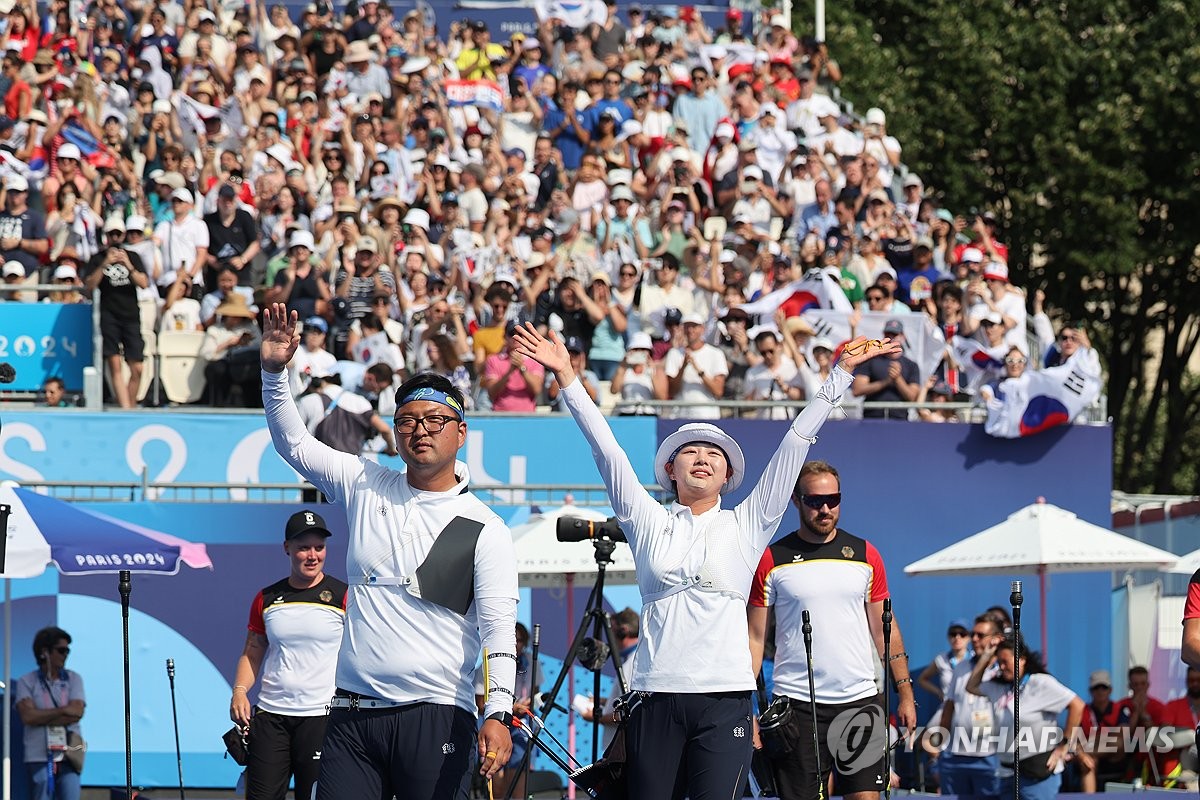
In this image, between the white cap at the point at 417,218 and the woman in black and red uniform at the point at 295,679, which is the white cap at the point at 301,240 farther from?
the woman in black and red uniform at the point at 295,679

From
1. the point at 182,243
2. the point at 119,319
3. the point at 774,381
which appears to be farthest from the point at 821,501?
the point at 182,243

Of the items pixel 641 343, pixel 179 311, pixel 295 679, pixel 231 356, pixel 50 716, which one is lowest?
pixel 50 716

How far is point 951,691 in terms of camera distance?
1338cm

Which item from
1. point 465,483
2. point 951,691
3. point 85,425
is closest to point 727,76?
point 85,425

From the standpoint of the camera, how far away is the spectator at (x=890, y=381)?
699 inches

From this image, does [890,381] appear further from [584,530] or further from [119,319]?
[584,530]

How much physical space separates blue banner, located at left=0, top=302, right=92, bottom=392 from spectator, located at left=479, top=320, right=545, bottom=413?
11.2 ft

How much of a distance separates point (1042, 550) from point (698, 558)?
323 inches

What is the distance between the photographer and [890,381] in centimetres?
1786

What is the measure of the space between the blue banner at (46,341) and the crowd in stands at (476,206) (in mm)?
346

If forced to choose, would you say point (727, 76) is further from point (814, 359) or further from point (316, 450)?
point (316, 450)

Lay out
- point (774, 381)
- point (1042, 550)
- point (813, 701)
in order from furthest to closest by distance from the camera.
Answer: point (774, 381) → point (1042, 550) → point (813, 701)

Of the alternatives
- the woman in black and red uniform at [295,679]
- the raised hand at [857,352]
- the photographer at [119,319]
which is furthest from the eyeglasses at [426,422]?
the photographer at [119,319]

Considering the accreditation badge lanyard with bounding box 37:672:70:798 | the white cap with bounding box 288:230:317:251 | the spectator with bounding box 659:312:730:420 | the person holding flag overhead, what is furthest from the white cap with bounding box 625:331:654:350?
the person holding flag overhead
